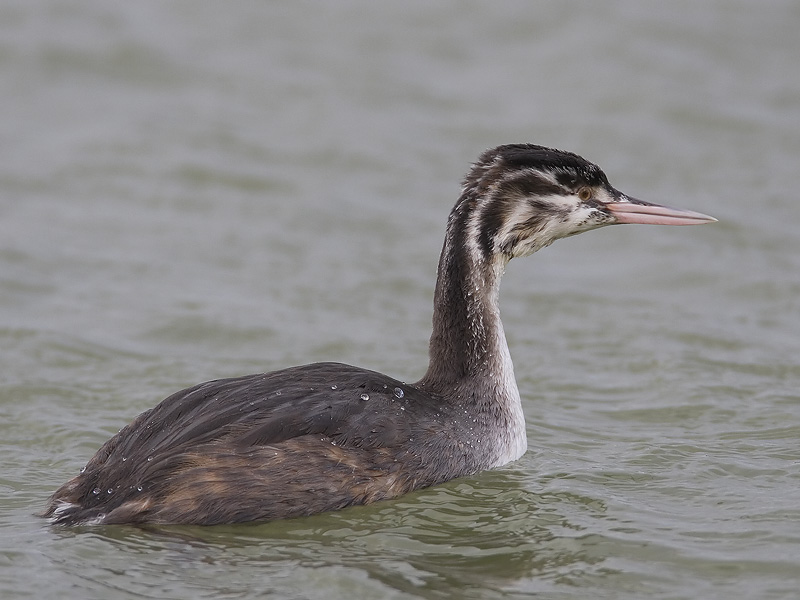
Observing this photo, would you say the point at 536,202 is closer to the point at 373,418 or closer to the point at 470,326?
the point at 470,326

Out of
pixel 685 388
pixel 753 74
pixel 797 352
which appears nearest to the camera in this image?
pixel 685 388

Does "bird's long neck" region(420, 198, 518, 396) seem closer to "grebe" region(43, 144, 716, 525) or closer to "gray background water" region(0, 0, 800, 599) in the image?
"grebe" region(43, 144, 716, 525)

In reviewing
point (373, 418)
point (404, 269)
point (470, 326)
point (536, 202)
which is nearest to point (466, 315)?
point (470, 326)

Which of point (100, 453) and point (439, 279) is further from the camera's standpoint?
point (439, 279)

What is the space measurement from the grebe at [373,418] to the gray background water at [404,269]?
0.55ft

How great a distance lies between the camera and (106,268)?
12.8 metres

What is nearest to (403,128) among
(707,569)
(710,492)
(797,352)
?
(797,352)

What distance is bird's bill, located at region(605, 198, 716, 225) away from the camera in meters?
8.81

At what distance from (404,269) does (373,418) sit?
531 cm

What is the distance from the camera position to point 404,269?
42.7 feet

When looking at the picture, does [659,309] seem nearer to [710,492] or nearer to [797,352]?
[797,352]

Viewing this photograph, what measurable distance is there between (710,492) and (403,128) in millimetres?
8465

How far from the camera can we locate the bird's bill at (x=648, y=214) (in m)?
8.81

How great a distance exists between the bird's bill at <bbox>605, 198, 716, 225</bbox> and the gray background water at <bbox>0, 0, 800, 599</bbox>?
150 cm
